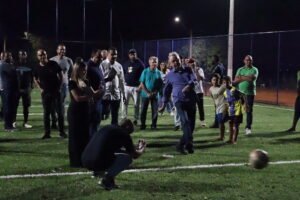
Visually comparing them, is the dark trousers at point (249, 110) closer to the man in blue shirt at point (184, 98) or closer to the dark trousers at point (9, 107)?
the man in blue shirt at point (184, 98)

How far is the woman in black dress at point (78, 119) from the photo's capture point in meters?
9.55

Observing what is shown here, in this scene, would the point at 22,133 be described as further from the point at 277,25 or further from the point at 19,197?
the point at 277,25

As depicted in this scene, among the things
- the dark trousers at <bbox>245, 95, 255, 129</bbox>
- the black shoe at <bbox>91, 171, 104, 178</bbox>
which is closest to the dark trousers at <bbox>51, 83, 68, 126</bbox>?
the dark trousers at <bbox>245, 95, 255, 129</bbox>

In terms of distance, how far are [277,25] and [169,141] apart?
46.8 metres

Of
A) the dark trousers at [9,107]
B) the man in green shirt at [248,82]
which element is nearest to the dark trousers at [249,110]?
the man in green shirt at [248,82]

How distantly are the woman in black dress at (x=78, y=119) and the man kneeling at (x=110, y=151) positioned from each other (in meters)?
1.60

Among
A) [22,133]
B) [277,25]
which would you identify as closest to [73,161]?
[22,133]

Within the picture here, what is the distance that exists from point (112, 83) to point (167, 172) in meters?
4.61

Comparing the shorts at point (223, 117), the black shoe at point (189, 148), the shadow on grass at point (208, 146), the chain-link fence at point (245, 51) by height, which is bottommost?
the shadow on grass at point (208, 146)

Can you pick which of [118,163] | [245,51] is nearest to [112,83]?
[118,163]

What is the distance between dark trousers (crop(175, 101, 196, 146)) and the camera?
11.1m

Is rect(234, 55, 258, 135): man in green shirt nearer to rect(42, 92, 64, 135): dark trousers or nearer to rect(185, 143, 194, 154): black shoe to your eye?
rect(185, 143, 194, 154): black shoe

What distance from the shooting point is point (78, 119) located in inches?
376

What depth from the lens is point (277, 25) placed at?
57.1 m
